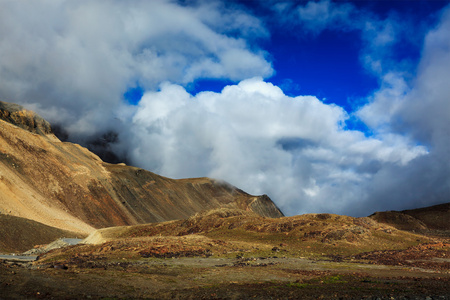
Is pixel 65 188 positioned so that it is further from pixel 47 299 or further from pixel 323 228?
pixel 47 299

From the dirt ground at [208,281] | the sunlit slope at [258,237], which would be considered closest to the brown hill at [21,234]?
the sunlit slope at [258,237]

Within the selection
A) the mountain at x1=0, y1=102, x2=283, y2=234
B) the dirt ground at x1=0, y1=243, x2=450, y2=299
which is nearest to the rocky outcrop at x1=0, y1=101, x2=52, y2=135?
the mountain at x1=0, y1=102, x2=283, y2=234

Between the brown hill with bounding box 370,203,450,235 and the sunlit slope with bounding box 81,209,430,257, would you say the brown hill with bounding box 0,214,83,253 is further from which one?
the brown hill with bounding box 370,203,450,235

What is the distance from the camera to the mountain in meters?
78.8

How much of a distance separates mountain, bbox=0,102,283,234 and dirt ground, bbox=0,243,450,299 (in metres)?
53.7

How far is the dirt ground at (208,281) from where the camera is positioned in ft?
51.9

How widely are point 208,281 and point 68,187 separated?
93117 millimetres

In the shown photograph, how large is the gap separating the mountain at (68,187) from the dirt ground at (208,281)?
53651 millimetres

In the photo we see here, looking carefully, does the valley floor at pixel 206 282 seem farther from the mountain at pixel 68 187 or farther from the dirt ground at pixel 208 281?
the mountain at pixel 68 187

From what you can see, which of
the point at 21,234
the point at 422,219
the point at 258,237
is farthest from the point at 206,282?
the point at 422,219

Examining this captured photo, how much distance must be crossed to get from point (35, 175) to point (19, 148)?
8.76 meters

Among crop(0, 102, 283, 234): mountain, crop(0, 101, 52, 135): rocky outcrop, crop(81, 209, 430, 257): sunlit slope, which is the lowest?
crop(81, 209, 430, 257): sunlit slope

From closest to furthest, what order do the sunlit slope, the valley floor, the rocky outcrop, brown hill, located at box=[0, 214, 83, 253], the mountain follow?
the valley floor < the sunlit slope < brown hill, located at box=[0, 214, 83, 253] < the mountain < the rocky outcrop

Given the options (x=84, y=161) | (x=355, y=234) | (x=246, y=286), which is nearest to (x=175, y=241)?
(x=246, y=286)
